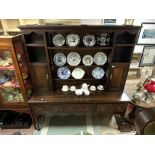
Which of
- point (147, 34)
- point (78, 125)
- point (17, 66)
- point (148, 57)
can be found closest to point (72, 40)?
point (17, 66)

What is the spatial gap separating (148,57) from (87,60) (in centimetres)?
167

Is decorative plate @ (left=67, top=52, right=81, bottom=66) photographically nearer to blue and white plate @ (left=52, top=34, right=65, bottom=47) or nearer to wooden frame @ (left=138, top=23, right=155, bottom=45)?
blue and white plate @ (left=52, top=34, right=65, bottom=47)

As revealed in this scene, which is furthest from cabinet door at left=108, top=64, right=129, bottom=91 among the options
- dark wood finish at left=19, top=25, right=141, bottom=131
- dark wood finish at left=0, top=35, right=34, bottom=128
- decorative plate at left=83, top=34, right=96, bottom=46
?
dark wood finish at left=0, top=35, right=34, bottom=128

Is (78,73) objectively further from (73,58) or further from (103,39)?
(103,39)

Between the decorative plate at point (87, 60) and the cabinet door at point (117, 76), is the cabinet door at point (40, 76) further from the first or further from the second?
the cabinet door at point (117, 76)

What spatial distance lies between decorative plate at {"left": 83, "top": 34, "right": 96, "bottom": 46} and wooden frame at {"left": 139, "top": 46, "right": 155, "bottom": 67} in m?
1.54

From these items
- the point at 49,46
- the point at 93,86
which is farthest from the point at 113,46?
the point at 49,46

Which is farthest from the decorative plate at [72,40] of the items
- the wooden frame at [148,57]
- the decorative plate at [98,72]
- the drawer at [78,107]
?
the wooden frame at [148,57]

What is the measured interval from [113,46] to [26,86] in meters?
1.40

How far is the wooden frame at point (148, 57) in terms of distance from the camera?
280 cm

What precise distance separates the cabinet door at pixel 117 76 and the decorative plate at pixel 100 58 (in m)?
0.17

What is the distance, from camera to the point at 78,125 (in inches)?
88.3

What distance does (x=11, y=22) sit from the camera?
2445mm
